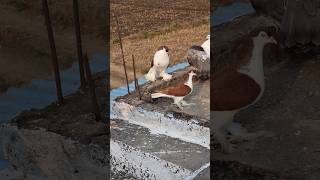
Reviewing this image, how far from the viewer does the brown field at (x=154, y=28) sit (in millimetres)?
7078

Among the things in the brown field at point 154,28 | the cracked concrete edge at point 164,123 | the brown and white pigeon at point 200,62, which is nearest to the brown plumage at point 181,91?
the cracked concrete edge at point 164,123

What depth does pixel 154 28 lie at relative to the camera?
26.8 ft

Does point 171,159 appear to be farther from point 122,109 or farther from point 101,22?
point 101,22

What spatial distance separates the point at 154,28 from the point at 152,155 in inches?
150

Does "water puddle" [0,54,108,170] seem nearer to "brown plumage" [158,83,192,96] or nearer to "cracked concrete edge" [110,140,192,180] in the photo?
"cracked concrete edge" [110,140,192,180]

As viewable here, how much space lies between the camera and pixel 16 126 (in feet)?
17.2

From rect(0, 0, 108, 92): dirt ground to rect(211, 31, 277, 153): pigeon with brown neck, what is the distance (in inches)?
127

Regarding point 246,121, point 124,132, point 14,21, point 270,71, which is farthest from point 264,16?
point 14,21

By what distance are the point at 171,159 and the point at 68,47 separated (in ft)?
12.9

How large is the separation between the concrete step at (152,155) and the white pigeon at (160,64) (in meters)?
0.70

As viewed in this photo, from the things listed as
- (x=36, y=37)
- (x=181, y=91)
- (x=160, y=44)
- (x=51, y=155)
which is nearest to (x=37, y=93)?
(x=51, y=155)

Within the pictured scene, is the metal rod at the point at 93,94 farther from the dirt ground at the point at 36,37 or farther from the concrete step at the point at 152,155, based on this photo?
the dirt ground at the point at 36,37

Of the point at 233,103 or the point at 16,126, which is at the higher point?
→ the point at 233,103

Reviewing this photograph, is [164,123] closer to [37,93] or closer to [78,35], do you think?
[78,35]
